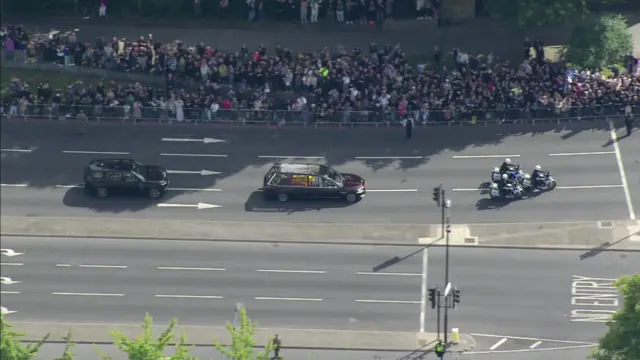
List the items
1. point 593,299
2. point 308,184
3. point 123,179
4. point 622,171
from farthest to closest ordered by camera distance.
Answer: point 622,171, point 123,179, point 308,184, point 593,299

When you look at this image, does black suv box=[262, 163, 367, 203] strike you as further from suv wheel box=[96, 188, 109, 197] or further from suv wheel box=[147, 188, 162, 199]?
suv wheel box=[96, 188, 109, 197]

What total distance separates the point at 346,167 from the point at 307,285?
10.2 metres

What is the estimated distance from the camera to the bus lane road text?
71.1 m

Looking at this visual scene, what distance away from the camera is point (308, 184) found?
78812 millimetres

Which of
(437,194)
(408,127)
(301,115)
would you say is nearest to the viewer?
(437,194)

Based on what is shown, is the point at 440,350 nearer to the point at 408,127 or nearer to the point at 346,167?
the point at 346,167

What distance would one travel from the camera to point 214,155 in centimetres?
8344

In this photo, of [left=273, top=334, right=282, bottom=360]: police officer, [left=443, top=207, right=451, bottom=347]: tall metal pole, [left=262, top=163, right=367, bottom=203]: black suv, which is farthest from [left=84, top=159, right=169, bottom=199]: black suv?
[left=273, top=334, right=282, bottom=360]: police officer

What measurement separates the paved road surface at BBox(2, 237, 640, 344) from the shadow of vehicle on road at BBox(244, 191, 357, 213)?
Answer: 3210mm

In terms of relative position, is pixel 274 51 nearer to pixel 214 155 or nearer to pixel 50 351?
pixel 214 155

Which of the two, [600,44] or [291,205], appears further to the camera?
[600,44]

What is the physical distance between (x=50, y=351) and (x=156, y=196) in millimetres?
13069

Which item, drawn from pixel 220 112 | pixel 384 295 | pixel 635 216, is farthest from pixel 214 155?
pixel 635 216

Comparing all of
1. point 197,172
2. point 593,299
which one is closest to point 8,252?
A: point 197,172
